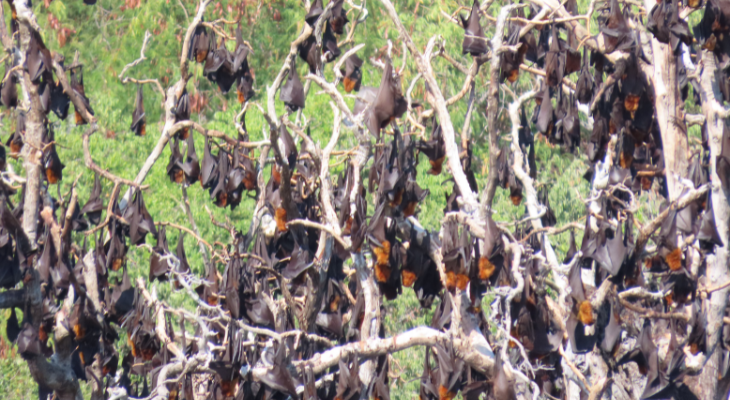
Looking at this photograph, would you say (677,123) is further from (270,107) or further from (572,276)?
(270,107)

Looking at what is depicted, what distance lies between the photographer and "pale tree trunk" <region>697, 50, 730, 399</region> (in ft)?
16.3

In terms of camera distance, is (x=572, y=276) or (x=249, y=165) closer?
(x=572, y=276)

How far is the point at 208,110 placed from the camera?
13117mm

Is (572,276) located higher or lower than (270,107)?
lower

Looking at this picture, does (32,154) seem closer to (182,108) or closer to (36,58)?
(36,58)

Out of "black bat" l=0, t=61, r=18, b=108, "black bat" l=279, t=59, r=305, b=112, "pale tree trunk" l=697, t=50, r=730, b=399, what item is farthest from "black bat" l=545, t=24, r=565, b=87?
"black bat" l=0, t=61, r=18, b=108

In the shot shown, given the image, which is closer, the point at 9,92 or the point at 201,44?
the point at 9,92

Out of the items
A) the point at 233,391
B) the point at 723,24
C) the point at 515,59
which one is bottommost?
the point at 233,391

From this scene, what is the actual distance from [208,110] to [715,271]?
31.5ft

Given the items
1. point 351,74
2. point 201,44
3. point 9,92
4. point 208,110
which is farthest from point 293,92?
point 208,110

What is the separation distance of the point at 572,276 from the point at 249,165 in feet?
7.64

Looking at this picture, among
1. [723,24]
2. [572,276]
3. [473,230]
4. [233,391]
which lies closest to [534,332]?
[572,276]

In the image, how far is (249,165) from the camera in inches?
211

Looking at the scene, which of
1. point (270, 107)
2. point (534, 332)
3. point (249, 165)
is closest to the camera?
point (270, 107)
